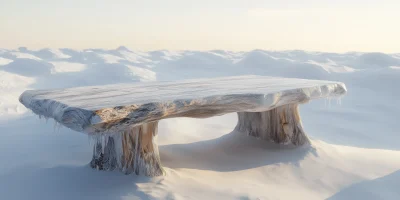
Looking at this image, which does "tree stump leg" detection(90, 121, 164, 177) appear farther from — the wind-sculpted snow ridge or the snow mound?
the snow mound

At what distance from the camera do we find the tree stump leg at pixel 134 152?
10.1 feet

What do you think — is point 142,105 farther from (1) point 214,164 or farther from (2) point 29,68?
(2) point 29,68

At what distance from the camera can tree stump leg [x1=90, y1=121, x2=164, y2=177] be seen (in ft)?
10.1

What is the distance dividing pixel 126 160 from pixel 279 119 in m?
1.95

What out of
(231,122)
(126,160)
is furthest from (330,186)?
(231,122)

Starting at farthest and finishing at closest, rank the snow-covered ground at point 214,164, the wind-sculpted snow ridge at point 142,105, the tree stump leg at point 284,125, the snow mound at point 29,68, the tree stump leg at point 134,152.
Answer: the snow mound at point 29,68 < the tree stump leg at point 284,125 < the tree stump leg at point 134,152 < the snow-covered ground at point 214,164 < the wind-sculpted snow ridge at point 142,105

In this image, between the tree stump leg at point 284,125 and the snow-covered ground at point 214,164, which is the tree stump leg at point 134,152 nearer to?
the snow-covered ground at point 214,164

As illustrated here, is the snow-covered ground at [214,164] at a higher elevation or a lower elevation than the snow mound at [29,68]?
lower

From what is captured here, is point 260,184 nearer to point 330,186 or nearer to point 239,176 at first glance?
point 239,176

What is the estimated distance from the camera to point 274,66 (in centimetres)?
→ 1532

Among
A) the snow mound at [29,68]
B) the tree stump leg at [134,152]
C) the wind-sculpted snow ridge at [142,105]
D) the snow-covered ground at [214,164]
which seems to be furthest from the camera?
the snow mound at [29,68]

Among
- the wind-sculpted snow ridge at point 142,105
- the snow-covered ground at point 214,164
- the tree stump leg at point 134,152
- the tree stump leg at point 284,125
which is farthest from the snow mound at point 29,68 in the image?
the tree stump leg at point 134,152

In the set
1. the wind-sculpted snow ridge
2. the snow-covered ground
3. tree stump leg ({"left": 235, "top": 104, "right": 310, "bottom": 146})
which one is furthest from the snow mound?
tree stump leg ({"left": 235, "top": 104, "right": 310, "bottom": 146})

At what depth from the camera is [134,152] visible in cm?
311
